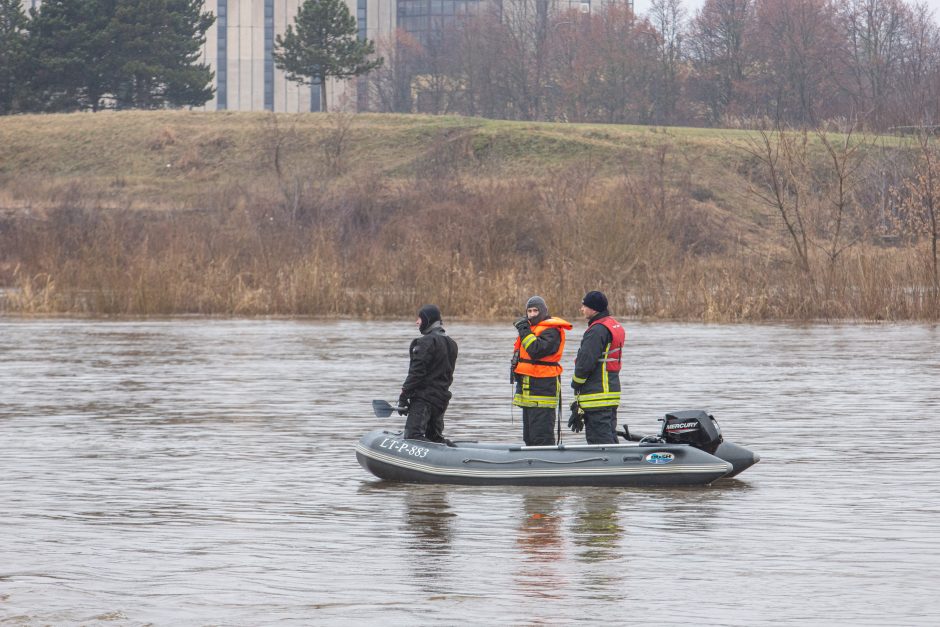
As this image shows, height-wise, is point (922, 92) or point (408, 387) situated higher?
point (922, 92)

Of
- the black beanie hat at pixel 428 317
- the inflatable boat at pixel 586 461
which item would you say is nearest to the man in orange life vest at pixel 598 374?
the inflatable boat at pixel 586 461

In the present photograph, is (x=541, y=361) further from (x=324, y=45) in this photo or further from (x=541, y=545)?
(x=324, y=45)

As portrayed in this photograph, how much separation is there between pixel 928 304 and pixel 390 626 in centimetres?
2684

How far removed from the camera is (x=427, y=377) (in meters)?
13.1

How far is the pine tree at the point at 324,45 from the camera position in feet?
262

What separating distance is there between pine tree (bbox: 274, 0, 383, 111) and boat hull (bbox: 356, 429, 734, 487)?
67.3 m

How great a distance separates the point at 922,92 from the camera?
75.6m

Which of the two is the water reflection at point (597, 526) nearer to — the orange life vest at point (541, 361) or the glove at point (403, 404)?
the orange life vest at point (541, 361)

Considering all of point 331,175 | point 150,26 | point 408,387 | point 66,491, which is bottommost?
point 66,491

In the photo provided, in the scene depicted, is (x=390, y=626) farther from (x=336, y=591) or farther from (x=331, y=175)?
(x=331, y=175)

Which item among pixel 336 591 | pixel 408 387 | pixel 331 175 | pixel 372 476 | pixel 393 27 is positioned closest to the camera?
pixel 336 591

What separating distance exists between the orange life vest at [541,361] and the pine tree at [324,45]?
6733 centimetres

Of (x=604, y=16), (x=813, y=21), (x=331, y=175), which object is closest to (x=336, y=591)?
(x=331, y=175)

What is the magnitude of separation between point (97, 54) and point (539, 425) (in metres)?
68.9
